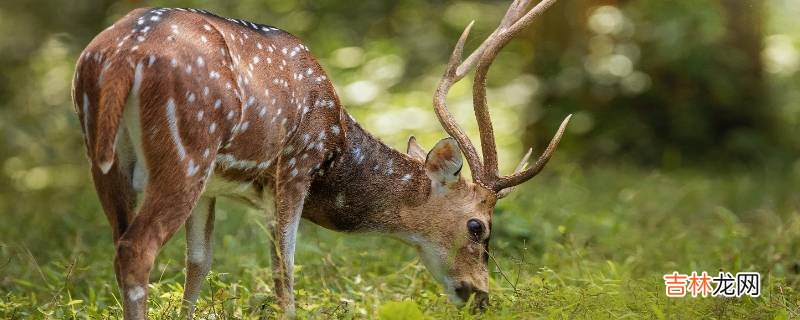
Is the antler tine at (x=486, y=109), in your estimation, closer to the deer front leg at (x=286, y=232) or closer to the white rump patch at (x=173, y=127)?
the deer front leg at (x=286, y=232)

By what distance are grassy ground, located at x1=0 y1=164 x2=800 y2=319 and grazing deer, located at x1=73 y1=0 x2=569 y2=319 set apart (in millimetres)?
296

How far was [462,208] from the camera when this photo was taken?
5.95 m

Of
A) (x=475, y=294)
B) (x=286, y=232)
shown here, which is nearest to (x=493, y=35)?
(x=475, y=294)

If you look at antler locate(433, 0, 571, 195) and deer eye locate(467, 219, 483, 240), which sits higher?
antler locate(433, 0, 571, 195)

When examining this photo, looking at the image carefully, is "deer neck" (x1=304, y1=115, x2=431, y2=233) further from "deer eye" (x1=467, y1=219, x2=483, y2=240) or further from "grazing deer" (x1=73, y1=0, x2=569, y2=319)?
"deer eye" (x1=467, y1=219, x2=483, y2=240)

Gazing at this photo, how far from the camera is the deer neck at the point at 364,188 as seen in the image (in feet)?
19.0

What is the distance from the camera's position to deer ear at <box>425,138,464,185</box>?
584 cm

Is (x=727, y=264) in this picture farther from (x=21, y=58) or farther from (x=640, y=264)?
(x=21, y=58)

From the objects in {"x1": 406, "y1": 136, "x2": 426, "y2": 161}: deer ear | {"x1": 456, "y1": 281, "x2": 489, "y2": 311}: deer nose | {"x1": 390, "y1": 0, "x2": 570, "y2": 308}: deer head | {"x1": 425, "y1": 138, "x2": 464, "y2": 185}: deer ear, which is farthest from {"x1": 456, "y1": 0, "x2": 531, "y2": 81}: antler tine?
{"x1": 456, "y1": 281, "x2": 489, "y2": 311}: deer nose

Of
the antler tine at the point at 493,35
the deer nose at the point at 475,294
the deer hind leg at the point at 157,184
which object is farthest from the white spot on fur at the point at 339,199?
the deer hind leg at the point at 157,184

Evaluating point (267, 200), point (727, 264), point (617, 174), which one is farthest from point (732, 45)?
point (267, 200)

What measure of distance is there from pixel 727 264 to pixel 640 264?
0.49m

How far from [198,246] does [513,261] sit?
1.60 m

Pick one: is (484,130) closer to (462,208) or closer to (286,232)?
(462,208)
